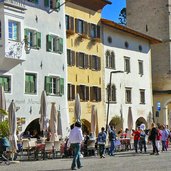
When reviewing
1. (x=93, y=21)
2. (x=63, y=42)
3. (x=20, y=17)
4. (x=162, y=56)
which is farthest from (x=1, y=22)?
(x=162, y=56)

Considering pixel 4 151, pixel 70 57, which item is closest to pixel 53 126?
pixel 4 151

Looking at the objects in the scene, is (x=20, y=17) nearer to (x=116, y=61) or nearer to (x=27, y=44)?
(x=27, y=44)

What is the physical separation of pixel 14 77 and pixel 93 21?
12.0 metres

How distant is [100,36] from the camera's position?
141 feet

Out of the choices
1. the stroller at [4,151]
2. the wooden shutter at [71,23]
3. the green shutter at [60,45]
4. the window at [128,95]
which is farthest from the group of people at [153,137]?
the window at [128,95]

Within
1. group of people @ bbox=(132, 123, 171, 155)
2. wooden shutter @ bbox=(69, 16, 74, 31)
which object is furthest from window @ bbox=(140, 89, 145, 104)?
group of people @ bbox=(132, 123, 171, 155)

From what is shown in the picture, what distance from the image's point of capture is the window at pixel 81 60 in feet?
131

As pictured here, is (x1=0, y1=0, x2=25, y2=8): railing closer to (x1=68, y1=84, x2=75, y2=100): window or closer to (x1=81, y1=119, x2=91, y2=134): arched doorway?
(x1=68, y1=84, x2=75, y2=100): window

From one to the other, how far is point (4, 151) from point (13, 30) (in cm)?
1093

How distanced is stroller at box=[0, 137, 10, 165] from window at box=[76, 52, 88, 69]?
1756cm

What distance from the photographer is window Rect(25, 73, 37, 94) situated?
3362cm

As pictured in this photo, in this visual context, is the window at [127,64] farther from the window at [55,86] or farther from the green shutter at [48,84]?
the green shutter at [48,84]

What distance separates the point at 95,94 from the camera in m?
41.9

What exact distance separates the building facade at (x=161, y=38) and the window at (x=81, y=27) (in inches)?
569
